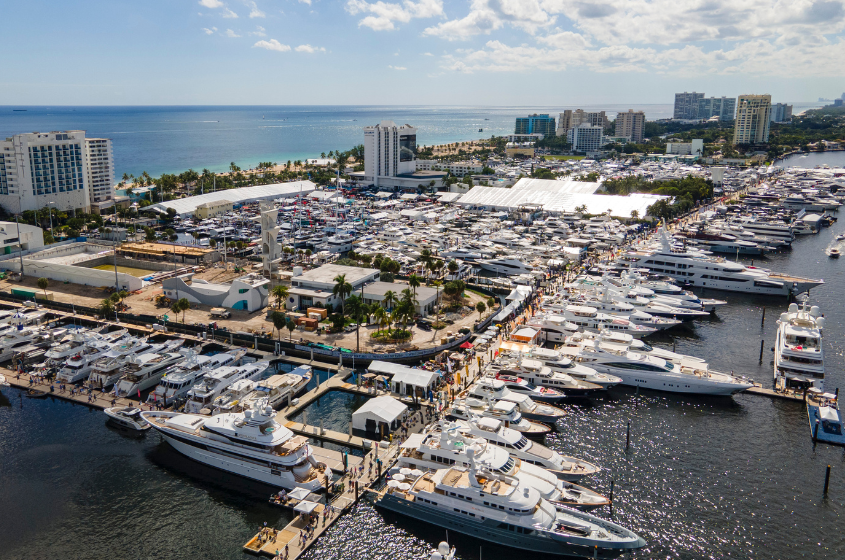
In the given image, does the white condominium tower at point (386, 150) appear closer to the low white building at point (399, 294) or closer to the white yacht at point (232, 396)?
the low white building at point (399, 294)

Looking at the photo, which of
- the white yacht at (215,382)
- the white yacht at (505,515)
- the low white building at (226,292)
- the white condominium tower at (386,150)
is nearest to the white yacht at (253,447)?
the white yacht at (215,382)

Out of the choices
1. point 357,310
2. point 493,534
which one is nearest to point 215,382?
point 357,310

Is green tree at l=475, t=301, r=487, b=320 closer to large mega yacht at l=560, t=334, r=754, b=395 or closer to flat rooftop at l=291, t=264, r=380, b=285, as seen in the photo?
large mega yacht at l=560, t=334, r=754, b=395

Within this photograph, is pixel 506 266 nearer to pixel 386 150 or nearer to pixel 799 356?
pixel 799 356

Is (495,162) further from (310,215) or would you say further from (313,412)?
(313,412)

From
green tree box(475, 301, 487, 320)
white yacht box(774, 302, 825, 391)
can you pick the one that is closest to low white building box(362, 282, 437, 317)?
green tree box(475, 301, 487, 320)

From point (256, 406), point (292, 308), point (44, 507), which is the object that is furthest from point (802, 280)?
point (44, 507)
